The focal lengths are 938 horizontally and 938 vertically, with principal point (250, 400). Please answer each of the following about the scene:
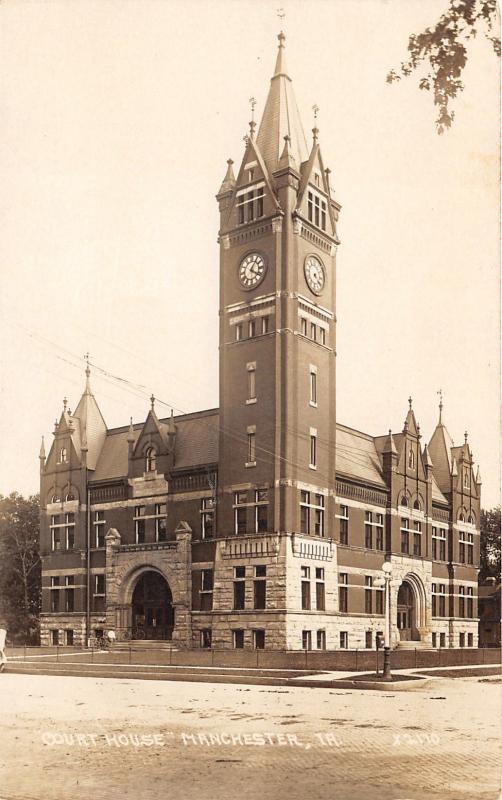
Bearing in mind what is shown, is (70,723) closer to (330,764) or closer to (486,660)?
(330,764)

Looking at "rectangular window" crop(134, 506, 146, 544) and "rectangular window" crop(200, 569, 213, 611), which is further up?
"rectangular window" crop(134, 506, 146, 544)

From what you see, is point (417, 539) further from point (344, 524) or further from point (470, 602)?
point (344, 524)

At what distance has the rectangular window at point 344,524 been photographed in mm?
42844

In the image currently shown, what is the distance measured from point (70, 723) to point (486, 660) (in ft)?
60.4

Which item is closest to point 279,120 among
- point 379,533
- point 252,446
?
point 252,446

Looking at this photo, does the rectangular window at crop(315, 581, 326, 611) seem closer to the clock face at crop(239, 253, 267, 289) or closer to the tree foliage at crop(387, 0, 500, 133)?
the clock face at crop(239, 253, 267, 289)

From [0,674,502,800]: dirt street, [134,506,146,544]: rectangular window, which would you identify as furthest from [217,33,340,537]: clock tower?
[0,674,502,800]: dirt street

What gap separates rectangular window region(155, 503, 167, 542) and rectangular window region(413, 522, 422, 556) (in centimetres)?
1700

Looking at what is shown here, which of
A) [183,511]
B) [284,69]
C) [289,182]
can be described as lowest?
[183,511]

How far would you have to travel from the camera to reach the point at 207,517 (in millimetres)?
45438

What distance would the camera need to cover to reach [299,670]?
97.3ft

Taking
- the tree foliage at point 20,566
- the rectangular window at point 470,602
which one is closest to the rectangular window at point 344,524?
the tree foliage at point 20,566

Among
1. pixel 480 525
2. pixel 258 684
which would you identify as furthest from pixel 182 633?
pixel 480 525

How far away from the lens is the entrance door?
28009mm
